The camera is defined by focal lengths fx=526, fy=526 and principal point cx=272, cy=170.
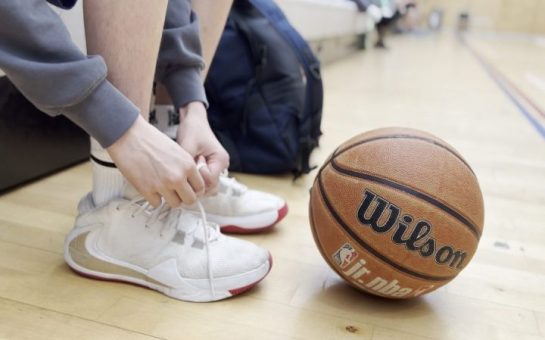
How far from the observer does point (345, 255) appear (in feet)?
2.49

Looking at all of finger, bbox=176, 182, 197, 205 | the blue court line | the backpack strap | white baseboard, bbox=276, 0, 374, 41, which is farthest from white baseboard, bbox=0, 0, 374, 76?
→ the blue court line

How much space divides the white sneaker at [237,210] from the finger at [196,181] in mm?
279

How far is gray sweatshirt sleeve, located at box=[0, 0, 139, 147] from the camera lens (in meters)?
0.59

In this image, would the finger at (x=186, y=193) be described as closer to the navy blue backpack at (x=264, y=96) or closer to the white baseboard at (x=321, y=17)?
the navy blue backpack at (x=264, y=96)

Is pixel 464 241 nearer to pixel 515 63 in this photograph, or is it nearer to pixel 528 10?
pixel 515 63

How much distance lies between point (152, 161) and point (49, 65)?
0.17 m

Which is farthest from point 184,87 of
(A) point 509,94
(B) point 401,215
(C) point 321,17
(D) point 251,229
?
(C) point 321,17

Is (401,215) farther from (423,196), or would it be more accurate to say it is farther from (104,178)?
(104,178)

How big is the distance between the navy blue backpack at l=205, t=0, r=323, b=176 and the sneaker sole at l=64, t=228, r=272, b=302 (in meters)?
0.57

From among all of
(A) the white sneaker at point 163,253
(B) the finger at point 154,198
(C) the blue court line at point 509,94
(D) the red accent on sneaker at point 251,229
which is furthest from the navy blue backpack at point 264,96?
(C) the blue court line at point 509,94

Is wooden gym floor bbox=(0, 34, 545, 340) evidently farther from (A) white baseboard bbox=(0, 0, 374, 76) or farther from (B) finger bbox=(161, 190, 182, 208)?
(A) white baseboard bbox=(0, 0, 374, 76)

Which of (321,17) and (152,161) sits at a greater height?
(152,161)

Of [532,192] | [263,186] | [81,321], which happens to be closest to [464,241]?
[81,321]

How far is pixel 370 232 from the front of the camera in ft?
2.39
